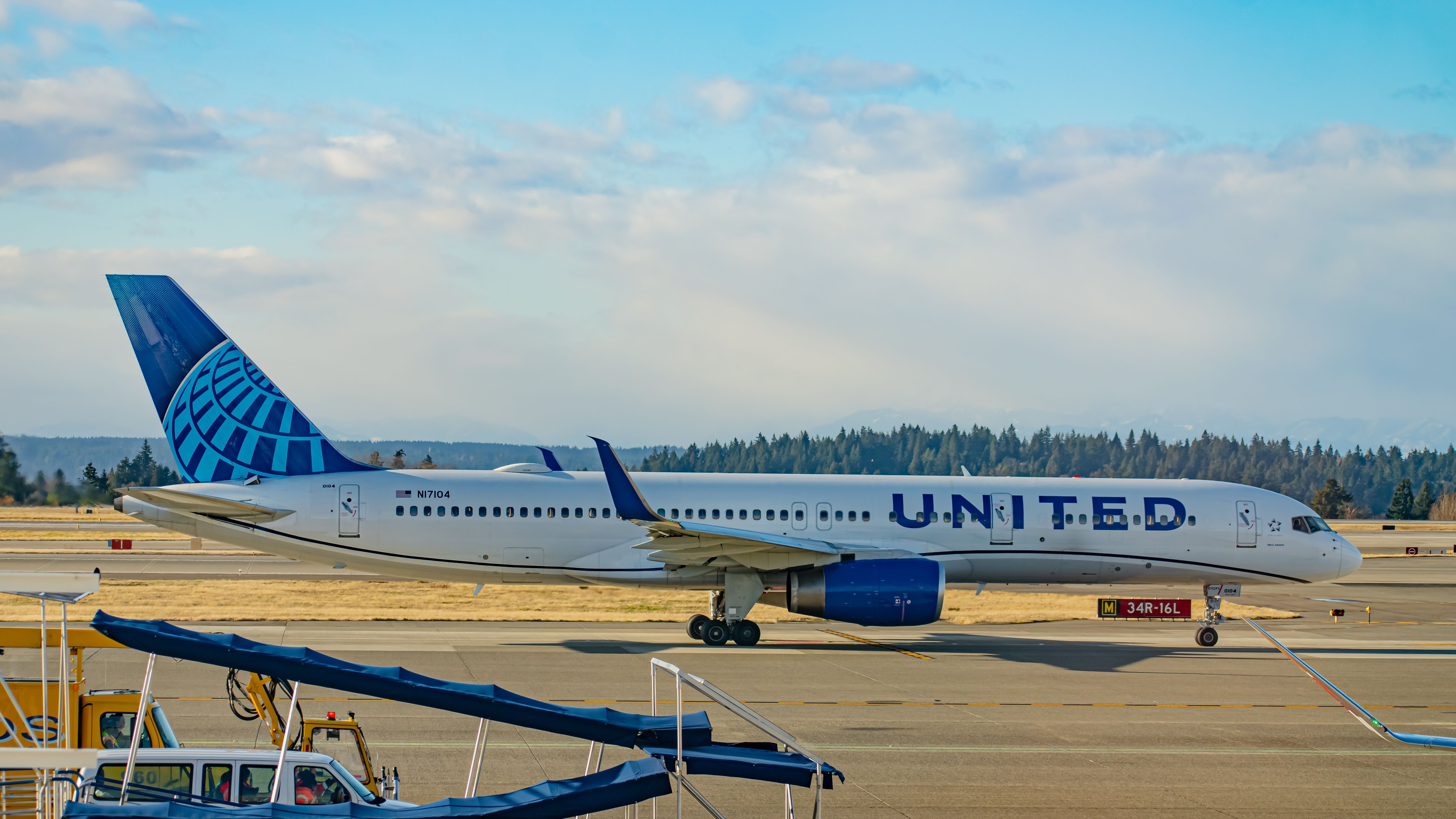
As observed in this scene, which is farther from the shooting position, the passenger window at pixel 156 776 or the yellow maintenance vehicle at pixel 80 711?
the yellow maintenance vehicle at pixel 80 711

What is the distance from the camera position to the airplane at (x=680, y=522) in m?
25.8

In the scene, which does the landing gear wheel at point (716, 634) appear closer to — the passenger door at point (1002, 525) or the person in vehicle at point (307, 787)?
the passenger door at point (1002, 525)

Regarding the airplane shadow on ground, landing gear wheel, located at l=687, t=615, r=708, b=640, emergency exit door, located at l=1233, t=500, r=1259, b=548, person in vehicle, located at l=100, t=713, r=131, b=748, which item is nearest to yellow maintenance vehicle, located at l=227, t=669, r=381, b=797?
person in vehicle, located at l=100, t=713, r=131, b=748

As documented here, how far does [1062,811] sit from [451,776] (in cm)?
707

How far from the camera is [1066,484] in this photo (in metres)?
29.4

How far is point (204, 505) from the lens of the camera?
25391mm

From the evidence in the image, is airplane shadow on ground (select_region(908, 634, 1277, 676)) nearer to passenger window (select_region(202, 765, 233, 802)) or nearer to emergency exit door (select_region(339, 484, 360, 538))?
emergency exit door (select_region(339, 484, 360, 538))

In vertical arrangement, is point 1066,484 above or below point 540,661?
above

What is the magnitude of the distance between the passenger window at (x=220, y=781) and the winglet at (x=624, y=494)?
1491 cm

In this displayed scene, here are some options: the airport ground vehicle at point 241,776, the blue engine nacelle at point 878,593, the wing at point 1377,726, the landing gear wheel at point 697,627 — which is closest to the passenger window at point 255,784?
the airport ground vehicle at point 241,776

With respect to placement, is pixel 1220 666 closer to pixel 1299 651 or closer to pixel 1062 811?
pixel 1299 651

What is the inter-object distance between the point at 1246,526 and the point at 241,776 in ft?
84.2

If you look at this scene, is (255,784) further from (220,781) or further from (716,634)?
(716,634)

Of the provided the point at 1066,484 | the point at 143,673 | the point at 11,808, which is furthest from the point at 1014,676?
the point at 11,808
